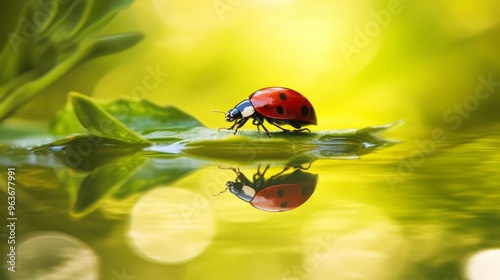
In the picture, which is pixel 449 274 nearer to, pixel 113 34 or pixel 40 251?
pixel 40 251

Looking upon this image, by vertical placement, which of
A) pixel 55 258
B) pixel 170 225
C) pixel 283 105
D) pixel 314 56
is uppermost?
pixel 314 56

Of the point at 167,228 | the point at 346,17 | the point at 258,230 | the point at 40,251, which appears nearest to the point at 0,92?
the point at 40,251

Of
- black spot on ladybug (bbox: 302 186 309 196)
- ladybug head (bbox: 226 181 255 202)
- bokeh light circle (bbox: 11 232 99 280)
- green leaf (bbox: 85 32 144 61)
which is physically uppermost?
green leaf (bbox: 85 32 144 61)

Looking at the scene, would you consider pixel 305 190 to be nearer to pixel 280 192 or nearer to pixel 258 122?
pixel 280 192

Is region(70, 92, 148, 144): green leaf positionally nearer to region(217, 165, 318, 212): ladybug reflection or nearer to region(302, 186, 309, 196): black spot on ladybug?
region(217, 165, 318, 212): ladybug reflection

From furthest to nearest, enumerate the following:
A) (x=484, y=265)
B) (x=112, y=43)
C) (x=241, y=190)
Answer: (x=112, y=43), (x=241, y=190), (x=484, y=265)

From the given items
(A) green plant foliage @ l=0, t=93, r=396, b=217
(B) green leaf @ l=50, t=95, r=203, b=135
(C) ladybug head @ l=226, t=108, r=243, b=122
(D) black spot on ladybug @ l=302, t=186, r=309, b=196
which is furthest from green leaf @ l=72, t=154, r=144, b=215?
(D) black spot on ladybug @ l=302, t=186, r=309, b=196

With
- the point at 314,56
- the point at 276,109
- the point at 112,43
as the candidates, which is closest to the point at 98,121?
the point at 112,43
